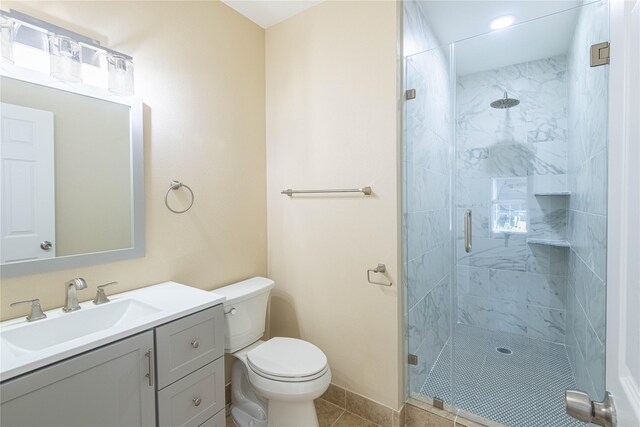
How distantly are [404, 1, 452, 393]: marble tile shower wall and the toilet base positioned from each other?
2.11 ft

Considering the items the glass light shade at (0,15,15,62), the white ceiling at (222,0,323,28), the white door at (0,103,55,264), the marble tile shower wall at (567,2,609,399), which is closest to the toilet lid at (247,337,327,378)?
the white door at (0,103,55,264)

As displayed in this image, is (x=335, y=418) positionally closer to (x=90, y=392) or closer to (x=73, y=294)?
(x=90, y=392)

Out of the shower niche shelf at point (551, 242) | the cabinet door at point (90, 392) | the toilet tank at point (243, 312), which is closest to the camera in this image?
the cabinet door at point (90, 392)

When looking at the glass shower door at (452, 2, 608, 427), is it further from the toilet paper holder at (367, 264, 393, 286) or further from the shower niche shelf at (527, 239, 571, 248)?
the toilet paper holder at (367, 264, 393, 286)

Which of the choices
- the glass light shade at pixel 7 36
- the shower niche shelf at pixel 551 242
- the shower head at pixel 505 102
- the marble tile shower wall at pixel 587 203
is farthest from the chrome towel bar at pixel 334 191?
the shower niche shelf at pixel 551 242

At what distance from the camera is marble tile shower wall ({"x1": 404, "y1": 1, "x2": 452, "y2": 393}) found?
1.78 m

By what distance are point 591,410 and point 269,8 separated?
2389mm

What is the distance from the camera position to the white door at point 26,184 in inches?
44.1

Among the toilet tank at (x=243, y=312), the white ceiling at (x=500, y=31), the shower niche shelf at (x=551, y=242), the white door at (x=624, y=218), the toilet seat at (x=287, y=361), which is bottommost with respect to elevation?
the toilet seat at (x=287, y=361)

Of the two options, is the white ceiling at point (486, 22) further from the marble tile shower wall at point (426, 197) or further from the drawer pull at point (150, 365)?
the drawer pull at point (150, 365)

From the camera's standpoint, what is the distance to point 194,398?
1247 mm

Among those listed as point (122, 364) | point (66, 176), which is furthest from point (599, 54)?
point (66, 176)

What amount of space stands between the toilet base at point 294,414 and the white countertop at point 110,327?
69cm

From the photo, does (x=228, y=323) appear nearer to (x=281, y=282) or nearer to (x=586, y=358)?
(x=281, y=282)
